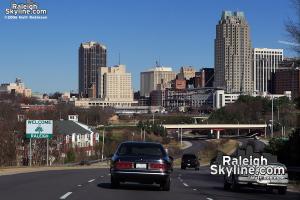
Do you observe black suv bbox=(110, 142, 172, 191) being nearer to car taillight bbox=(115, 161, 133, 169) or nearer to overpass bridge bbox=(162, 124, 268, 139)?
car taillight bbox=(115, 161, 133, 169)

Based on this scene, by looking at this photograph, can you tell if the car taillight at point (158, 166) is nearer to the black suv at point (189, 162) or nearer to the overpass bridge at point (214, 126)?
the black suv at point (189, 162)

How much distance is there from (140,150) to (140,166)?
0.91 metres

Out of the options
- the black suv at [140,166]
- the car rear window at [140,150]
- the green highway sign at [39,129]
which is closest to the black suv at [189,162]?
the green highway sign at [39,129]

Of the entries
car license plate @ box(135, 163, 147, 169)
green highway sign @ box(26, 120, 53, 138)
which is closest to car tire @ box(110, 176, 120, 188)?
car license plate @ box(135, 163, 147, 169)

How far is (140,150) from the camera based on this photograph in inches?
878

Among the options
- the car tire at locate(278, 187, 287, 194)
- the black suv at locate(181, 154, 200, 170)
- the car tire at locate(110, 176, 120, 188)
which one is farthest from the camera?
the black suv at locate(181, 154, 200, 170)

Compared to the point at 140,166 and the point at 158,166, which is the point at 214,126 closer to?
the point at 158,166

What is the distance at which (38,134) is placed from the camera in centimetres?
6209

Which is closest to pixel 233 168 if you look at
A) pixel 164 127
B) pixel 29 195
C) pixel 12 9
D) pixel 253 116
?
pixel 29 195

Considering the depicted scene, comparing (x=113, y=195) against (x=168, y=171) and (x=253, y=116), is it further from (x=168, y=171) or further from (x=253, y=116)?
(x=253, y=116)

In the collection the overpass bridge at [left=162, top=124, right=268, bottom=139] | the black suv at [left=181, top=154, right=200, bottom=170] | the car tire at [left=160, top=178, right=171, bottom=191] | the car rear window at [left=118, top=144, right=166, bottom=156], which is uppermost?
the car rear window at [left=118, top=144, right=166, bottom=156]

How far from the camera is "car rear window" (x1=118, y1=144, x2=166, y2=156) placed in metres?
22.1

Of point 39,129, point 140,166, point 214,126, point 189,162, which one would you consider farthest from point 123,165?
point 214,126

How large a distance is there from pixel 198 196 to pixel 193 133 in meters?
176
